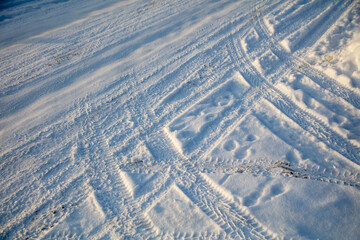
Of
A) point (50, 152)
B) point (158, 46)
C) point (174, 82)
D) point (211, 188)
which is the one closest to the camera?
point (211, 188)

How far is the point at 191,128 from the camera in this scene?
11.5ft

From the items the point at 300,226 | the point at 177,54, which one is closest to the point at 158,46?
the point at 177,54

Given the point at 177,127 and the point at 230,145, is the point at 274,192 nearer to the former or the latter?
the point at 230,145

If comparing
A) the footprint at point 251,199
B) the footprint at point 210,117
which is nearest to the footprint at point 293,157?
the footprint at point 251,199

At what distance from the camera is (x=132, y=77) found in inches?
179

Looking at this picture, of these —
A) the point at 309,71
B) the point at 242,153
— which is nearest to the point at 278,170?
the point at 242,153

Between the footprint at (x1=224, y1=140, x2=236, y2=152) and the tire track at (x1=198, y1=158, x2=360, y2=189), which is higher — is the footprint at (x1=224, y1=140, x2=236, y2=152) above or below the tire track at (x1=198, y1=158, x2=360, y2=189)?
above

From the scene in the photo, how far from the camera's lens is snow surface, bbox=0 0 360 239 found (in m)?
2.60

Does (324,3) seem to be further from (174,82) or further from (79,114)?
(79,114)

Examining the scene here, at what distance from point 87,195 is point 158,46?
3.70 meters

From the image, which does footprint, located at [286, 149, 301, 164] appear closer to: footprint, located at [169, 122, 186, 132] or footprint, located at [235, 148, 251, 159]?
footprint, located at [235, 148, 251, 159]

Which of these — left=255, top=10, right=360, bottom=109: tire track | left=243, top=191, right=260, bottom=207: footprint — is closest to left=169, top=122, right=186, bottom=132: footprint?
left=243, top=191, right=260, bottom=207: footprint

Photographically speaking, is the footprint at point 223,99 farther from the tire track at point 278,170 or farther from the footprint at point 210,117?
the tire track at point 278,170

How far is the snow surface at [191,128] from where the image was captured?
260cm
